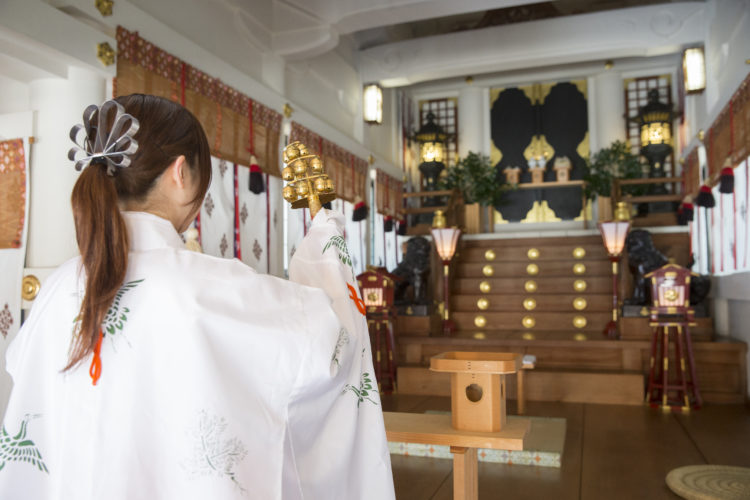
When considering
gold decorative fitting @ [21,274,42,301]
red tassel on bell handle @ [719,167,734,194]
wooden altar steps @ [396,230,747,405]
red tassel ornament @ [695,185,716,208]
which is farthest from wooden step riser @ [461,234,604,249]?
gold decorative fitting @ [21,274,42,301]

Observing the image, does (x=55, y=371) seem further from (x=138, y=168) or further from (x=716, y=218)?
(x=716, y=218)

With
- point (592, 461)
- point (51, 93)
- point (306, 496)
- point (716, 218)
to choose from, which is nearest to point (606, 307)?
point (716, 218)

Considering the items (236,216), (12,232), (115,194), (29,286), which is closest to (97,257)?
(115,194)

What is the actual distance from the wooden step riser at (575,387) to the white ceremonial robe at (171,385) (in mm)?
4104

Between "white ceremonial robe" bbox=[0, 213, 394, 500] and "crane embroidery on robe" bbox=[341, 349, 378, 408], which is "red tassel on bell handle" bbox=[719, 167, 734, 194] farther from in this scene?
"white ceremonial robe" bbox=[0, 213, 394, 500]

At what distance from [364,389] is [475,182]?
8.25 metres

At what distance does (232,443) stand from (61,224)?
114 inches

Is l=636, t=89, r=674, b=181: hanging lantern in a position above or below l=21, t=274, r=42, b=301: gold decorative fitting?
above

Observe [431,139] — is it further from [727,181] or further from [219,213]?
[219,213]

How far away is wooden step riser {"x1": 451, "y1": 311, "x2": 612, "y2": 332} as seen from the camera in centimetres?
603

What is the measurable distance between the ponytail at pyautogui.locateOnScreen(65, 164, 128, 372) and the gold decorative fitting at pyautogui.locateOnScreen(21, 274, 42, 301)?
109 inches

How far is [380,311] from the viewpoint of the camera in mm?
5262

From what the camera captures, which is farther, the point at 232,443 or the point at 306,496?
the point at 306,496

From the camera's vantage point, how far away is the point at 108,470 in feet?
3.03
